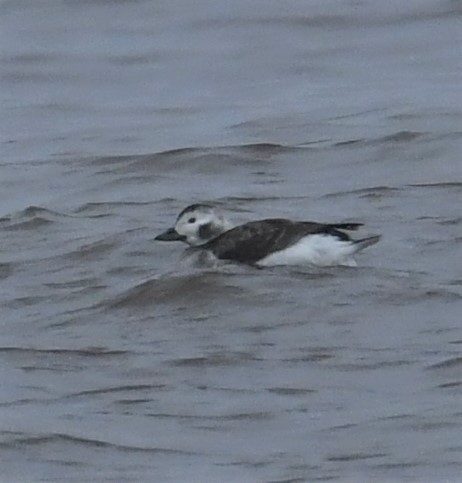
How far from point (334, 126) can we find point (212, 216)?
3.29m

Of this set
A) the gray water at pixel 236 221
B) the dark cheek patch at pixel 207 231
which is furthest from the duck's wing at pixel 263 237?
the dark cheek patch at pixel 207 231

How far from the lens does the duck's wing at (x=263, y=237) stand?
11039 mm

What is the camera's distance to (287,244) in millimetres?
11008

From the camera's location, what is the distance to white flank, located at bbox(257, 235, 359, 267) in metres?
10.9

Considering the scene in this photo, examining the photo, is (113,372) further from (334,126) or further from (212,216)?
(334,126)

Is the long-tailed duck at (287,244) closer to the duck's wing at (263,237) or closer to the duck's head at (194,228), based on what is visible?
the duck's wing at (263,237)

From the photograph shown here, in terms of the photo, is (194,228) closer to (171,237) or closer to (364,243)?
(171,237)

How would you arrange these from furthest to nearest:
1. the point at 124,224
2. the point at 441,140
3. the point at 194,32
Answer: the point at 194,32
the point at 441,140
the point at 124,224

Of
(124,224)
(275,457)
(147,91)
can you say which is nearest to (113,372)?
(275,457)

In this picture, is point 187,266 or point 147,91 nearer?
point 187,266

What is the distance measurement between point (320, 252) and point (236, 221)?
64.9 inches

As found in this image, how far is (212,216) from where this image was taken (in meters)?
11.8

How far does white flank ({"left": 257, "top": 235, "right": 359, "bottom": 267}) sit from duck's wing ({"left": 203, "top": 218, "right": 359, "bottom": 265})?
3cm

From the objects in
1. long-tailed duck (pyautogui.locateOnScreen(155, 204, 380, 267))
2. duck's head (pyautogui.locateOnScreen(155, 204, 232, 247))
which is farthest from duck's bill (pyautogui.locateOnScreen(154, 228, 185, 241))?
long-tailed duck (pyautogui.locateOnScreen(155, 204, 380, 267))
